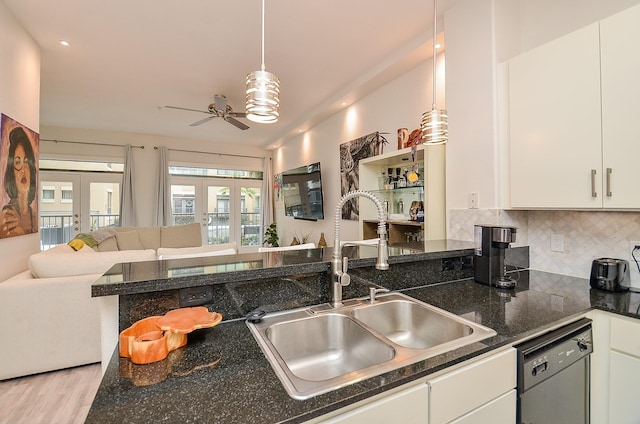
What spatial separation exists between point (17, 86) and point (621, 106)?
13.1 feet

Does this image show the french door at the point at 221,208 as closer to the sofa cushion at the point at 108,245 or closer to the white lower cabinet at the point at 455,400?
the sofa cushion at the point at 108,245

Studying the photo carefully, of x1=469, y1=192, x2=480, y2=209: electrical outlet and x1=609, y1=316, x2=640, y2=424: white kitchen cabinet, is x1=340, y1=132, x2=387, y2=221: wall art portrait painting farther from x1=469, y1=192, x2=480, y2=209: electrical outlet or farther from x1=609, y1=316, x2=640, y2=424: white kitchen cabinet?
x1=609, y1=316, x2=640, y2=424: white kitchen cabinet

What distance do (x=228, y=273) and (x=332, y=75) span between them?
2.91 meters

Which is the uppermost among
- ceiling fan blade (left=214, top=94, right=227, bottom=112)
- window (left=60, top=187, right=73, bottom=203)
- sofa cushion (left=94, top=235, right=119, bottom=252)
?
ceiling fan blade (left=214, top=94, right=227, bottom=112)

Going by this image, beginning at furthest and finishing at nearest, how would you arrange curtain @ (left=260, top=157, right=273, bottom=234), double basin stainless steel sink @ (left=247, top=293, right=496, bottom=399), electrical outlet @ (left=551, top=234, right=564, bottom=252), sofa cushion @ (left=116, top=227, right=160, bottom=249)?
curtain @ (left=260, top=157, right=273, bottom=234)
sofa cushion @ (left=116, top=227, right=160, bottom=249)
electrical outlet @ (left=551, top=234, right=564, bottom=252)
double basin stainless steel sink @ (left=247, top=293, right=496, bottom=399)

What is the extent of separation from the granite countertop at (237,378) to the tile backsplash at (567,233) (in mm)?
401

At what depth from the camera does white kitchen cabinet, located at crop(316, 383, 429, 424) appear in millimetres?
704

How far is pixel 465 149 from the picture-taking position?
203cm

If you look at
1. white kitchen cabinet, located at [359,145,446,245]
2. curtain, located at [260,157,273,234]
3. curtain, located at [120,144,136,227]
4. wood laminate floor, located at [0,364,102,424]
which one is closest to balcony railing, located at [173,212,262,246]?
curtain, located at [260,157,273,234]

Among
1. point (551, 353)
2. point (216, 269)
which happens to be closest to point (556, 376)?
point (551, 353)

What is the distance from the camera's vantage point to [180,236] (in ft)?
16.6

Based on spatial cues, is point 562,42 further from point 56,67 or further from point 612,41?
point 56,67

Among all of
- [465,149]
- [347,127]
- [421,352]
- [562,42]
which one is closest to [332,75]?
[347,127]

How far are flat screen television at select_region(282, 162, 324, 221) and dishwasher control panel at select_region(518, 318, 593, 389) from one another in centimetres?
358
